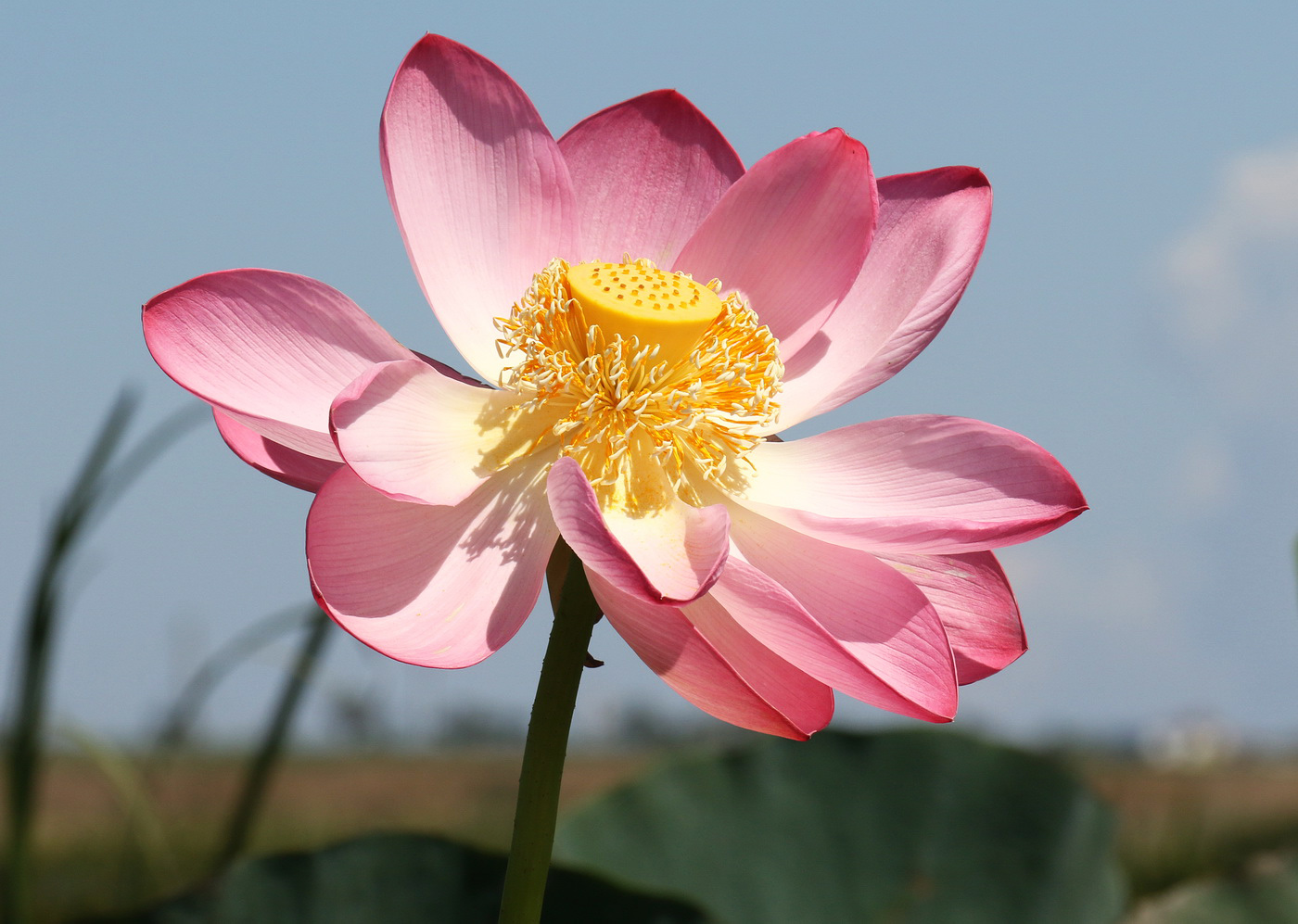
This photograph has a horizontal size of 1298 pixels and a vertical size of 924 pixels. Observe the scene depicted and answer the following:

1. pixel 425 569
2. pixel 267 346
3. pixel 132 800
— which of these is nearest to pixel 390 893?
pixel 425 569

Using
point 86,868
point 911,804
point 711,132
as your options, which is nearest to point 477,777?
point 86,868

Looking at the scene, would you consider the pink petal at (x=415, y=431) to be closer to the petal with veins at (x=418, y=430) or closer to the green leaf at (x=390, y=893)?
the petal with veins at (x=418, y=430)

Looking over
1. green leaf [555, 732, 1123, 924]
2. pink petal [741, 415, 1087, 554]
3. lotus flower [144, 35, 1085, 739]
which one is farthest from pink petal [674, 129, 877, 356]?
green leaf [555, 732, 1123, 924]

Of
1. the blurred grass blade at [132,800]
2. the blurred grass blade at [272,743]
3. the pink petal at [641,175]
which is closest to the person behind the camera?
the pink petal at [641,175]

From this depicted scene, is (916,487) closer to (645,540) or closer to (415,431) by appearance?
(645,540)

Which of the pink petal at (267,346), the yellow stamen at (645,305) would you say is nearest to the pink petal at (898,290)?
the yellow stamen at (645,305)

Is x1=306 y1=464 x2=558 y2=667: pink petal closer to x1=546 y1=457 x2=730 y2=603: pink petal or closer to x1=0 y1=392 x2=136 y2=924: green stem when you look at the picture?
x1=546 y1=457 x2=730 y2=603: pink petal
